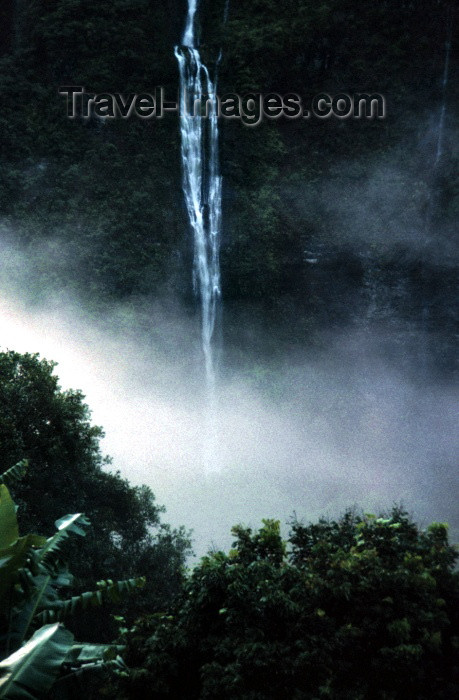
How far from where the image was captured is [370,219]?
31.1 m

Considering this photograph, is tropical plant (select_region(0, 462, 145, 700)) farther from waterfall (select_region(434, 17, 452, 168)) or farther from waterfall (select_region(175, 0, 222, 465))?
waterfall (select_region(434, 17, 452, 168))

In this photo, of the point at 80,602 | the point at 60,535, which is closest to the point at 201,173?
the point at 60,535

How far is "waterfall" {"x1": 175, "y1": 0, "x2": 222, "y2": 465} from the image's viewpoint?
3125 cm

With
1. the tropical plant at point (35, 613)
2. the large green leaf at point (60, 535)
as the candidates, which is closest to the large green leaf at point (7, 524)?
the tropical plant at point (35, 613)

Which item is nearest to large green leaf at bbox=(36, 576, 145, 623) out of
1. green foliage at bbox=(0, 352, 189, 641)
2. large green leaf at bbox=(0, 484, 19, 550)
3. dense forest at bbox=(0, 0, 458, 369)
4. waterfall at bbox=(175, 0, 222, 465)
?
large green leaf at bbox=(0, 484, 19, 550)

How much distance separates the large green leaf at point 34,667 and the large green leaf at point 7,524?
119 cm

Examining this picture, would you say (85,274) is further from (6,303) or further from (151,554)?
(151,554)

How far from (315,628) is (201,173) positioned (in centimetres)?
2666

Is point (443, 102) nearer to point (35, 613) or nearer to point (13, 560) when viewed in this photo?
point (35, 613)

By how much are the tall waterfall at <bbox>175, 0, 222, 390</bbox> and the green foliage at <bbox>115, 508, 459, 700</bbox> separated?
79.1 feet

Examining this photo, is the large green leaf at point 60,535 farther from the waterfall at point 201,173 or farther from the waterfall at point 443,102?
the waterfall at point 443,102

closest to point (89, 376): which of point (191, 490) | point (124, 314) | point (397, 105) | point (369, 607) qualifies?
point (124, 314)

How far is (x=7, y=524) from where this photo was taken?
725 centimetres

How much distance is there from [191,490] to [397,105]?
19.5 metres
